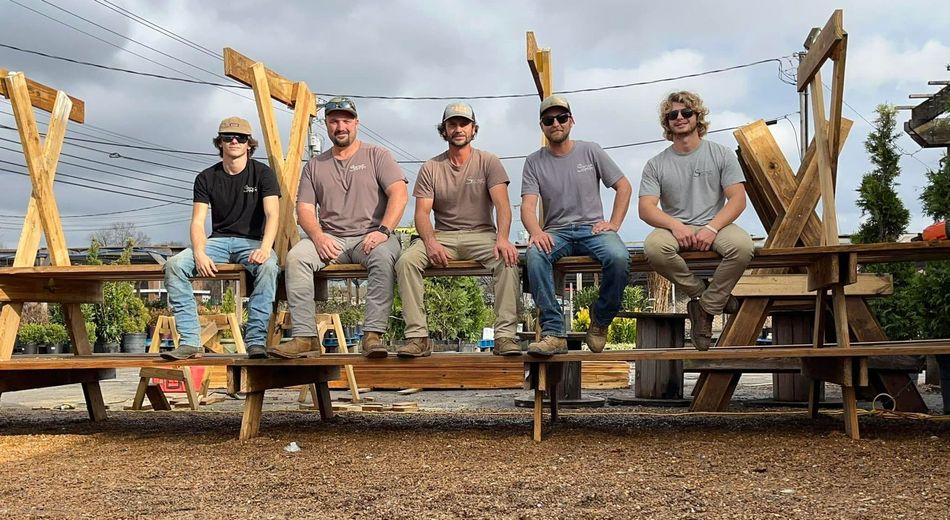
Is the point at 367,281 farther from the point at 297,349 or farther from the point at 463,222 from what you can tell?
the point at 463,222

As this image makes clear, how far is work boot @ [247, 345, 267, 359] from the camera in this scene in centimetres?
521

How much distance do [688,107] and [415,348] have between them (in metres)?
2.16

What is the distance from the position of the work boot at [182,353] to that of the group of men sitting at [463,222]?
1cm

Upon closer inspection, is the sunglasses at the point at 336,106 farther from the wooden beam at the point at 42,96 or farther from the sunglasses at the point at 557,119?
the wooden beam at the point at 42,96

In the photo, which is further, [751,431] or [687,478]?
[751,431]

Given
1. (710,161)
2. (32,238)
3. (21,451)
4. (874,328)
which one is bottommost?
(21,451)

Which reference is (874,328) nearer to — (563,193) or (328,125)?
(563,193)

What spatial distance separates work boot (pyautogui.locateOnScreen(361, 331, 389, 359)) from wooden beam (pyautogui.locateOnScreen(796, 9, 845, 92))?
10.2 feet

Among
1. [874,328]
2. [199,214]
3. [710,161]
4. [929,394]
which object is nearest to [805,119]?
[929,394]

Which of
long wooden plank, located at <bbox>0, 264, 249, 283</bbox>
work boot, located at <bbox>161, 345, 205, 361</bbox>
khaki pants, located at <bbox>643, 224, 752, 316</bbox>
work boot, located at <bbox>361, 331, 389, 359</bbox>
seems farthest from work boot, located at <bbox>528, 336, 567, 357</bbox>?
work boot, located at <bbox>161, 345, 205, 361</bbox>

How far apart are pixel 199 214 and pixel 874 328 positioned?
15.4 feet

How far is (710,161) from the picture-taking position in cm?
527

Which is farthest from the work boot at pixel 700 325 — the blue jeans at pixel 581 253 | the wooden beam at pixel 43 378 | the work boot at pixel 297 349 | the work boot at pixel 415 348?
the wooden beam at pixel 43 378

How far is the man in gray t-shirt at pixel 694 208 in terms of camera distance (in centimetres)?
494
